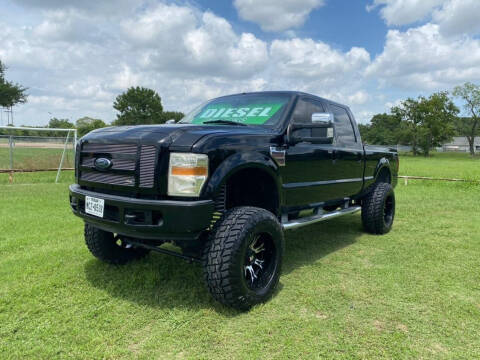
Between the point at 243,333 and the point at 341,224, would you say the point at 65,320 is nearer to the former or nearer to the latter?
the point at 243,333

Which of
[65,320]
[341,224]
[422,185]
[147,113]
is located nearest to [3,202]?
[65,320]

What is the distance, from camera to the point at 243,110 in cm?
390

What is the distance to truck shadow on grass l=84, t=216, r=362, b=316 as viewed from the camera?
2.89 meters

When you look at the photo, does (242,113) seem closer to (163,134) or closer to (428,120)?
(163,134)

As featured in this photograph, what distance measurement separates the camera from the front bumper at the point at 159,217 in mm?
2443

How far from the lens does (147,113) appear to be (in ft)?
194

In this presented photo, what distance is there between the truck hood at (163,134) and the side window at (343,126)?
196 centimetres

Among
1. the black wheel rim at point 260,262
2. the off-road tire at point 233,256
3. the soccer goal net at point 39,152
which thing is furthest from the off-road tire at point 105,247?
the soccer goal net at point 39,152

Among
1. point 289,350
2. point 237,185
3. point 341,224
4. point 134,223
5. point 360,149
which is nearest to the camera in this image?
point 289,350

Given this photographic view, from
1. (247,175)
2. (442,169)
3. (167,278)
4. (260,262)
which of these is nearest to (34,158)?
(167,278)

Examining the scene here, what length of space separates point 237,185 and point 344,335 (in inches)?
61.2

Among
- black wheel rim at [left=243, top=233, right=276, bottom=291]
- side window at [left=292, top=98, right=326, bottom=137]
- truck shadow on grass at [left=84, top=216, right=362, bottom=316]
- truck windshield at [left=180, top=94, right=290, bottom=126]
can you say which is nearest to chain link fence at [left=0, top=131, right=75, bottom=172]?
truck windshield at [left=180, top=94, right=290, bottom=126]

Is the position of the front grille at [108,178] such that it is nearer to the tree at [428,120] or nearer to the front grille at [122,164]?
the front grille at [122,164]

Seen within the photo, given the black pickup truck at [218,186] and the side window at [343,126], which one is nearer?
the black pickup truck at [218,186]
